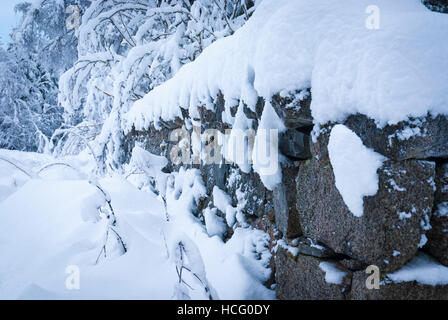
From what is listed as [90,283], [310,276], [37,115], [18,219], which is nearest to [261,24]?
[310,276]

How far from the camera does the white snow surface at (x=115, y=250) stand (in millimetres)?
1361

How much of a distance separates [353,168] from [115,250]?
163 centimetres

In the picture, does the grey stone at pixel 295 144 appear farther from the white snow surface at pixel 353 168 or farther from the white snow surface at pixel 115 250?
the white snow surface at pixel 115 250

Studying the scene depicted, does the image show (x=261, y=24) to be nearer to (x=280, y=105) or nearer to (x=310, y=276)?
(x=280, y=105)

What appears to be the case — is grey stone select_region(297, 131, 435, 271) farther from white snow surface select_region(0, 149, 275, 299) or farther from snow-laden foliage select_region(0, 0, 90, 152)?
snow-laden foliage select_region(0, 0, 90, 152)

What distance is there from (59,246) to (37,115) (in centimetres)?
1226

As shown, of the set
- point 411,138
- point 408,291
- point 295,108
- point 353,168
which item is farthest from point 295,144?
point 408,291

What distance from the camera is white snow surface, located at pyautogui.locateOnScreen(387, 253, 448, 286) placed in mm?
917

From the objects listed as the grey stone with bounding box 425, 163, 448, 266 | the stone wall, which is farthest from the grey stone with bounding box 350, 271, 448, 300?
the grey stone with bounding box 425, 163, 448, 266

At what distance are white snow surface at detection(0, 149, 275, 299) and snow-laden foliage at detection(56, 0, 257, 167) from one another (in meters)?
1.36

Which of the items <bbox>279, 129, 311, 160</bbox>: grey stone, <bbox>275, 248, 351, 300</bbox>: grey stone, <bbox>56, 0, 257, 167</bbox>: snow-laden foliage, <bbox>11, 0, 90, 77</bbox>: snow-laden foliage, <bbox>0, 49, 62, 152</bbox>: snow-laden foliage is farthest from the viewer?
<bbox>0, 49, 62, 152</bbox>: snow-laden foliage

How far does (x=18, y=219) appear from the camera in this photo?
2.33 m

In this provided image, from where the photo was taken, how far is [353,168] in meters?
0.97

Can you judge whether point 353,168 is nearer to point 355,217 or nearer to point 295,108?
point 355,217
